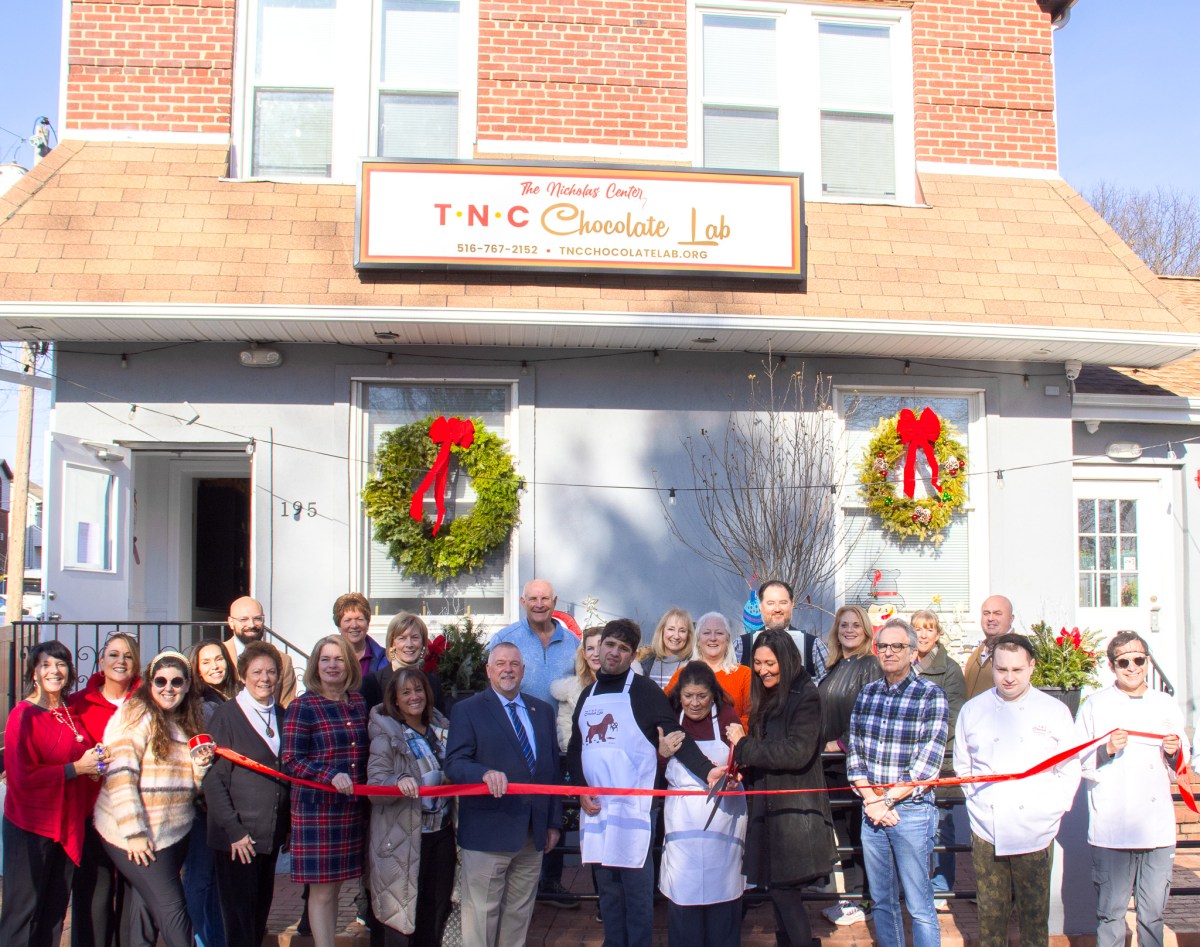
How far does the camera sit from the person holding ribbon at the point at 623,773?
5203mm

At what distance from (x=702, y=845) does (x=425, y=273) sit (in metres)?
4.87

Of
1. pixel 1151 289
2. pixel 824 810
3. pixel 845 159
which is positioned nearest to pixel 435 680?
pixel 824 810

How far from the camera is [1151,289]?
349 inches

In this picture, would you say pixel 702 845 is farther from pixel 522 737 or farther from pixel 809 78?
pixel 809 78

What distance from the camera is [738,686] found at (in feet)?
19.3

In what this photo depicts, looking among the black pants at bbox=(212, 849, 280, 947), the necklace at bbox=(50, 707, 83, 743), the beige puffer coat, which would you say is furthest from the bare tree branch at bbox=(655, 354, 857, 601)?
the necklace at bbox=(50, 707, 83, 743)

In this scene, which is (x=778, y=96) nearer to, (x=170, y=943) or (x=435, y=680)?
(x=435, y=680)

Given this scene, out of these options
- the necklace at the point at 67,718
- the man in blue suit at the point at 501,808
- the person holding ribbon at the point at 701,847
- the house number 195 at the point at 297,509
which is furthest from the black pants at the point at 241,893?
the house number 195 at the point at 297,509

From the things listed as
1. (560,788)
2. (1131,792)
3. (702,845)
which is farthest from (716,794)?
(1131,792)

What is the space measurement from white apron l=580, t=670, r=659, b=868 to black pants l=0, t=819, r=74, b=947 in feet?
8.17

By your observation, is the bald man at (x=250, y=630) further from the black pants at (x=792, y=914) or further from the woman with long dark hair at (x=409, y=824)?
the black pants at (x=792, y=914)

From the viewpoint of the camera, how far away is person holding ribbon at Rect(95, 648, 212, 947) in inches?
201

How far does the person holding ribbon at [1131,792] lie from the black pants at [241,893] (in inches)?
160

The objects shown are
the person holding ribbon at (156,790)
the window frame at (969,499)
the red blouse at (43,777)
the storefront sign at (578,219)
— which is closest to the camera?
the red blouse at (43,777)
